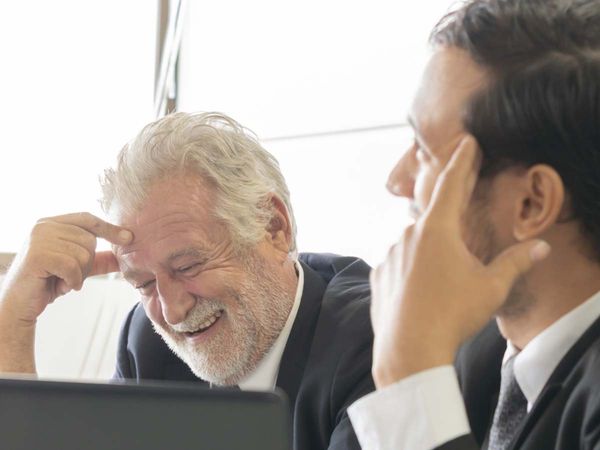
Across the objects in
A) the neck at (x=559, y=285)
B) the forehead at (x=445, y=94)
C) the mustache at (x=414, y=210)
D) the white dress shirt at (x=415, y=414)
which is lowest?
the white dress shirt at (x=415, y=414)

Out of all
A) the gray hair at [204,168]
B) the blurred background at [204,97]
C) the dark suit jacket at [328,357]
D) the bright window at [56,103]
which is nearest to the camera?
the dark suit jacket at [328,357]

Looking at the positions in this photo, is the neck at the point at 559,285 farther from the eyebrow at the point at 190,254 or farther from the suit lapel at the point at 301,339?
the eyebrow at the point at 190,254

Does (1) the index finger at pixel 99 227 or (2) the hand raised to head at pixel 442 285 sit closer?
(2) the hand raised to head at pixel 442 285

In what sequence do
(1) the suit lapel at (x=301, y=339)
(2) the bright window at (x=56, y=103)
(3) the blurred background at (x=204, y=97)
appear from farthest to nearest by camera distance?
(2) the bright window at (x=56, y=103)
(3) the blurred background at (x=204, y=97)
(1) the suit lapel at (x=301, y=339)

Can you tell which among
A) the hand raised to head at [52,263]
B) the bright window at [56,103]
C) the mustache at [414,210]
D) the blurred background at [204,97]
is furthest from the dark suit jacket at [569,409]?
the bright window at [56,103]

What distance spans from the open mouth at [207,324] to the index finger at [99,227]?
20 cm

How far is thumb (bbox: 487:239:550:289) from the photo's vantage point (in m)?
1.11

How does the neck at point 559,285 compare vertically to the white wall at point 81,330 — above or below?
above

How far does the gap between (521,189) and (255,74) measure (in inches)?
106

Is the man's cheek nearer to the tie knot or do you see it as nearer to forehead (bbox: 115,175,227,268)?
forehead (bbox: 115,175,227,268)

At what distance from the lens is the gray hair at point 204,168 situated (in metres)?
1.81

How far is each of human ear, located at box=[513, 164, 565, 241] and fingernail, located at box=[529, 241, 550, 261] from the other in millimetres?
27

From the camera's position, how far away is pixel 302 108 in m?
3.59

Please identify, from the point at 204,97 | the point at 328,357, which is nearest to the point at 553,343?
the point at 328,357
